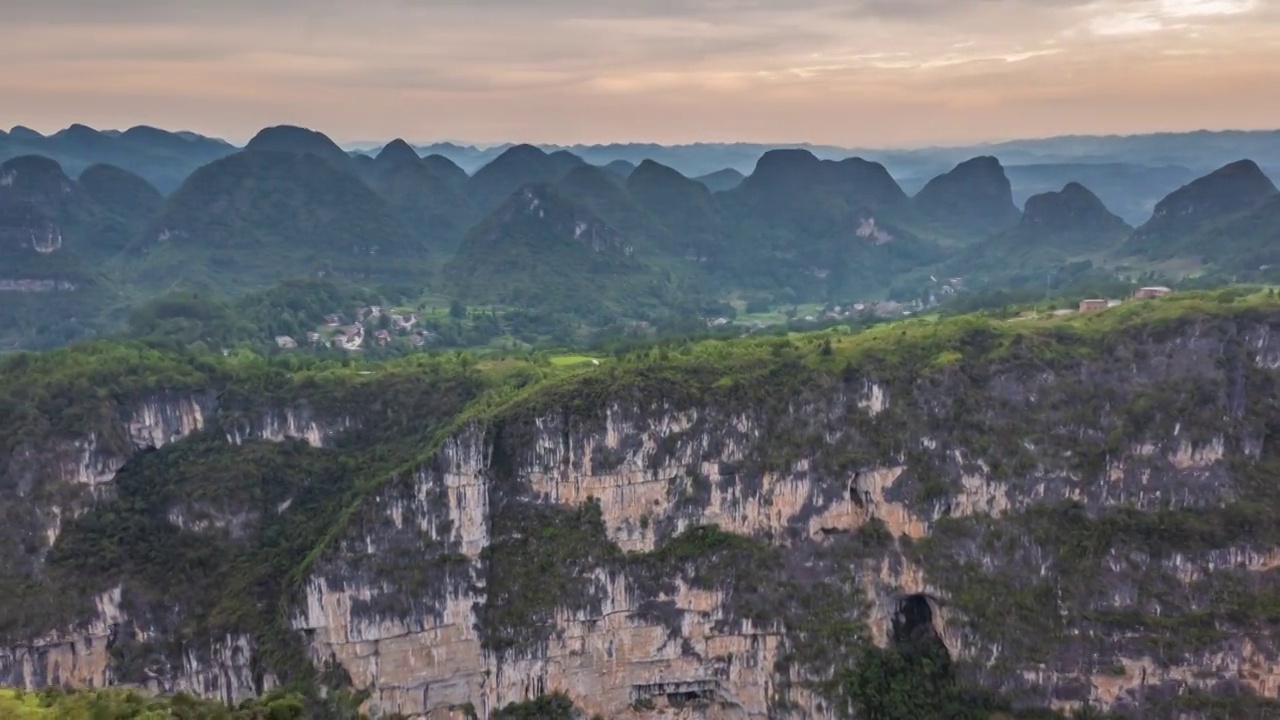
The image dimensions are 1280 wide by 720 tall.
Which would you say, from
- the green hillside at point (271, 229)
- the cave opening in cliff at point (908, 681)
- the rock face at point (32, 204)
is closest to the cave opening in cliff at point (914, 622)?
the cave opening in cliff at point (908, 681)

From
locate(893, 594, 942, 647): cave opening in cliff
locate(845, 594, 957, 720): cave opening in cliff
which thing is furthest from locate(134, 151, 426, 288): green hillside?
locate(845, 594, 957, 720): cave opening in cliff

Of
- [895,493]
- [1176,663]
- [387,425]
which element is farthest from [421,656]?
[1176,663]

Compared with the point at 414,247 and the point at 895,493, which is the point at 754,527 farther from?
the point at 414,247

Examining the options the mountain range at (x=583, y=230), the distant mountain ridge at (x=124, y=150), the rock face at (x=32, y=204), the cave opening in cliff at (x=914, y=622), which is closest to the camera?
the cave opening in cliff at (x=914, y=622)

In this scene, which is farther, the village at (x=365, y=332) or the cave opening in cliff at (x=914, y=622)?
the village at (x=365, y=332)

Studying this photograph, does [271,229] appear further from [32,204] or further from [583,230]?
[583,230]

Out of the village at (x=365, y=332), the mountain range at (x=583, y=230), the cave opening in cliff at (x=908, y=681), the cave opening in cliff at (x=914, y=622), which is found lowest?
the cave opening in cliff at (x=908, y=681)

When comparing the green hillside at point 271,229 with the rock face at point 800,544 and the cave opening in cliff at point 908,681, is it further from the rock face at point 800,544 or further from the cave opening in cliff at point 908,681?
the cave opening in cliff at point 908,681

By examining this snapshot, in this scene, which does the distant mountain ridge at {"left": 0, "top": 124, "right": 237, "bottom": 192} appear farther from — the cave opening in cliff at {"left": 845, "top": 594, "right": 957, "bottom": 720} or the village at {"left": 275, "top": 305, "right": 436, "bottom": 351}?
the cave opening in cliff at {"left": 845, "top": 594, "right": 957, "bottom": 720}
